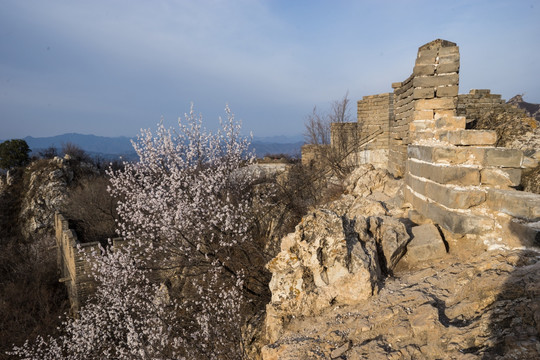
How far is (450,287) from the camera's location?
251cm

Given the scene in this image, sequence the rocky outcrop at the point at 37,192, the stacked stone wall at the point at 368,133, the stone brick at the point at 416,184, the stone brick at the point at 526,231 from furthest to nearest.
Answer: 1. the rocky outcrop at the point at 37,192
2. the stacked stone wall at the point at 368,133
3. the stone brick at the point at 416,184
4. the stone brick at the point at 526,231

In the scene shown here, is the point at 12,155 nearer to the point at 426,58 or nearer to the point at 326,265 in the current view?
the point at 326,265

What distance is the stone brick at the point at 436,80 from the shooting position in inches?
164

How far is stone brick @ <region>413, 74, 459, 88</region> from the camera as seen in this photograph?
4.17 meters

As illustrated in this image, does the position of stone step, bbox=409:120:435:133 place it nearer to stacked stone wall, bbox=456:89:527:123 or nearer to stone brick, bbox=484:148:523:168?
stone brick, bbox=484:148:523:168

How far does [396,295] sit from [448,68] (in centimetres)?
340

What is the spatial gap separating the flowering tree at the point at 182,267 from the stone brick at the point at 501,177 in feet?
14.0

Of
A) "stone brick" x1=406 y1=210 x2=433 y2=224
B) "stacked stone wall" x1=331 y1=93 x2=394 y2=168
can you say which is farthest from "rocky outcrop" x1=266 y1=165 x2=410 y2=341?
"stacked stone wall" x1=331 y1=93 x2=394 y2=168

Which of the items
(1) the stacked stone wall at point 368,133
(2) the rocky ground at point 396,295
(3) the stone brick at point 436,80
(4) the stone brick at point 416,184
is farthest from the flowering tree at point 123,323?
(1) the stacked stone wall at point 368,133

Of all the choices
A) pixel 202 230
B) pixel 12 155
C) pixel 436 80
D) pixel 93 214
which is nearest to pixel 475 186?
pixel 436 80

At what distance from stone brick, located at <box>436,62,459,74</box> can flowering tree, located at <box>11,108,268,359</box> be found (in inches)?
204

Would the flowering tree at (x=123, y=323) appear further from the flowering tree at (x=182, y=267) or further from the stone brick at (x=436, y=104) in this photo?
the stone brick at (x=436, y=104)

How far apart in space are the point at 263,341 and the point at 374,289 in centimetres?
159

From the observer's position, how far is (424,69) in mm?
4289
